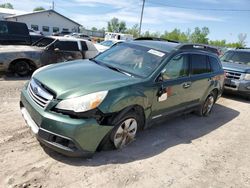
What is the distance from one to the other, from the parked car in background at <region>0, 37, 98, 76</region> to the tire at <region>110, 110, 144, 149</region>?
18.9ft

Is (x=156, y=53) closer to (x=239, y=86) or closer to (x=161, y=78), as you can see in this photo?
(x=161, y=78)

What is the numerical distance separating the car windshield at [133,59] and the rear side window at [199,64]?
1.05 meters

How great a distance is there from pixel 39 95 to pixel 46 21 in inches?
1837

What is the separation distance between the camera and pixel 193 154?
14.5 feet

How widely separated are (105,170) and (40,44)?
23.9ft

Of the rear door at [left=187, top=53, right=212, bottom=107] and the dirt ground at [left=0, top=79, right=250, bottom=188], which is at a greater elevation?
the rear door at [left=187, top=53, right=212, bottom=107]

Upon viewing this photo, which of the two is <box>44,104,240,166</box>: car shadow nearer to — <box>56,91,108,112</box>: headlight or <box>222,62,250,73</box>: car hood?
<box>56,91,108,112</box>: headlight

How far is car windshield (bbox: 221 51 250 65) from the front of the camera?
1000 centimetres

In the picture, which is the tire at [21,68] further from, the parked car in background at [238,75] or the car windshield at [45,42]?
the parked car in background at [238,75]

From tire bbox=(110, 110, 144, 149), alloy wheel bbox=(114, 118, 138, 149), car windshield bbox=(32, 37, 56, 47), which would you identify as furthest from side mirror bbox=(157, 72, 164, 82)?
car windshield bbox=(32, 37, 56, 47)

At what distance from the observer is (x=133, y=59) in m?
4.75

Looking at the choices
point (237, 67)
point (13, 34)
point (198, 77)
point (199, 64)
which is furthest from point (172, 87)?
point (13, 34)

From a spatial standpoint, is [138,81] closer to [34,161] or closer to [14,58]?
[34,161]

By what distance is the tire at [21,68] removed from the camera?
8547 millimetres
